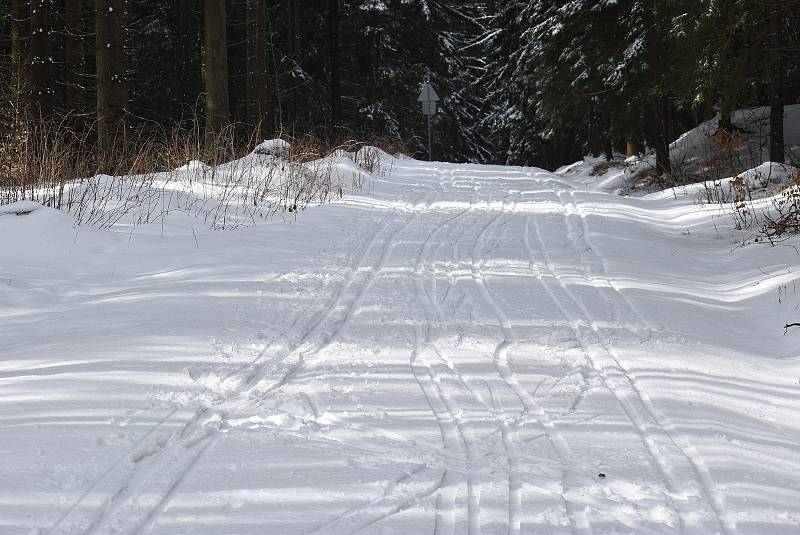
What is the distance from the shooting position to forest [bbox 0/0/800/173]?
35.7 feet

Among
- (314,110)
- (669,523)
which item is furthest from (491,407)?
(314,110)

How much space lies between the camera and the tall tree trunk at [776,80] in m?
9.59

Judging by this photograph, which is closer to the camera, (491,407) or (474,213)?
(491,407)

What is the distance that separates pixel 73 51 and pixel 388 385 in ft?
52.0

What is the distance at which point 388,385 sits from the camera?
3988 millimetres

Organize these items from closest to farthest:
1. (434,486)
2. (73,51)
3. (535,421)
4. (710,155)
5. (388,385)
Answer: (434,486) → (535,421) → (388,385) → (710,155) → (73,51)

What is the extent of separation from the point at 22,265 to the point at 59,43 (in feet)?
52.9

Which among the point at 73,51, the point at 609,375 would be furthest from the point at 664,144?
the point at 73,51

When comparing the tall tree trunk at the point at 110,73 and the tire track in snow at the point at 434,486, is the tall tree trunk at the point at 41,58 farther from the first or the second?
the tire track in snow at the point at 434,486

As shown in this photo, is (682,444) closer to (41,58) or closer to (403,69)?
(41,58)

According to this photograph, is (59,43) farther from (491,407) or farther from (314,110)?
(491,407)

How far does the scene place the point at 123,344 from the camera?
4.52 meters

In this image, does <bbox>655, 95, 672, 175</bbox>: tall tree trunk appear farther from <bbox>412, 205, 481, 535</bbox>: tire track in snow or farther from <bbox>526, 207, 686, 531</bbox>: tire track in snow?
<bbox>526, 207, 686, 531</bbox>: tire track in snow

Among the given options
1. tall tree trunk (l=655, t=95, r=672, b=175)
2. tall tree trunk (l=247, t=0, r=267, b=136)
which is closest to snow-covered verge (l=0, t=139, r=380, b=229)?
tall tree trunk (l=247, t=0, r=267, b=136)
